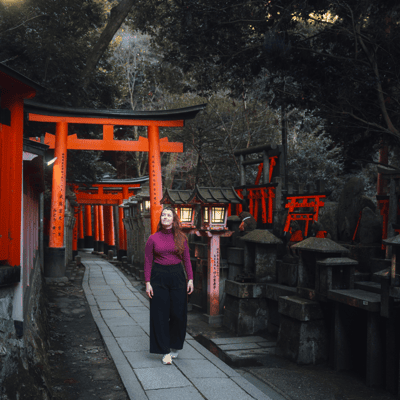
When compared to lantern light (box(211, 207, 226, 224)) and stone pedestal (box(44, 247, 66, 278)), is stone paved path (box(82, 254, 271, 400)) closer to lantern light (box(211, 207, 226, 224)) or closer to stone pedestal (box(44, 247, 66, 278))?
lantern light (box(211, 207, 226, 224))

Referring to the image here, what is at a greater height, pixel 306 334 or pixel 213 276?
pixel 213 276

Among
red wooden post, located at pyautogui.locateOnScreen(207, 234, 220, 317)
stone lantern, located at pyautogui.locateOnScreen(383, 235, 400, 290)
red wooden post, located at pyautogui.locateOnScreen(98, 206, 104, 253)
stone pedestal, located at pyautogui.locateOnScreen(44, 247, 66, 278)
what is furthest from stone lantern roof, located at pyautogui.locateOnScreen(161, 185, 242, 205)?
red wooden post, located at pyautogui.locateOnScreen(98, 206, 104, 253)

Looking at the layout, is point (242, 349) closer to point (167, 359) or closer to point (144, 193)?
point (167, 359)

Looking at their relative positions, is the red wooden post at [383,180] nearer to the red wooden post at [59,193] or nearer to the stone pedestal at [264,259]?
the stone pedestal at [264,259]

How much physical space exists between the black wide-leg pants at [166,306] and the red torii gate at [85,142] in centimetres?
707

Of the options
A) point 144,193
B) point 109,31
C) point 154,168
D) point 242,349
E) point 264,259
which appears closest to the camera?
point 242,349

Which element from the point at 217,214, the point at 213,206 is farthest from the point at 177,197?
the point at 217,214

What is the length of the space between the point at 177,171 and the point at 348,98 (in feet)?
55.7

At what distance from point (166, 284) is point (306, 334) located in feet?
9.84

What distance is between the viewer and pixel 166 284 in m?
5.25

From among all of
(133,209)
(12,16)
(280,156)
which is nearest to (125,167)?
(133,209)

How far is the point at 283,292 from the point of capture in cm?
815

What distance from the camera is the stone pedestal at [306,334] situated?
269 inches

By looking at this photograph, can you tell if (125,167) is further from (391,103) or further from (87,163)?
(391,103)
